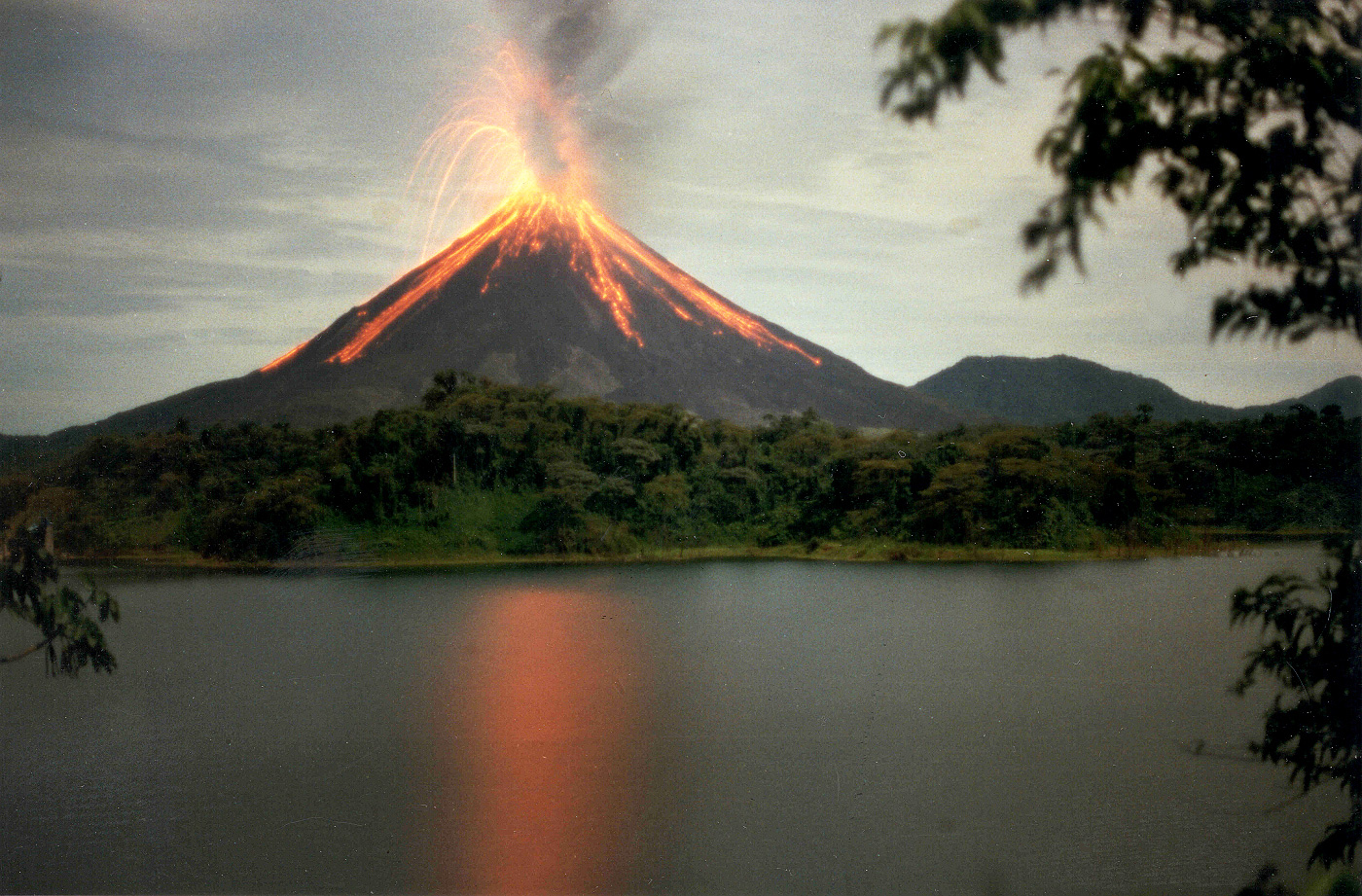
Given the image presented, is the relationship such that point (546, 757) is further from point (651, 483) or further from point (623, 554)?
point (651, 483)

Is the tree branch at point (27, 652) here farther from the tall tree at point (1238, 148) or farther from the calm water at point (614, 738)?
the tall tree at point (1238, 148)

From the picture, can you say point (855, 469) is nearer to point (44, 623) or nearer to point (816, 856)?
point (816, 856)

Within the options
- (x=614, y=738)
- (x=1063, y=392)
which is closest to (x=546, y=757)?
(x=614, y=738)

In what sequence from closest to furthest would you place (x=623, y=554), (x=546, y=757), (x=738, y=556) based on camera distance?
(x=546, y=757)
(x=623, y=554)
(x=738, y=556)

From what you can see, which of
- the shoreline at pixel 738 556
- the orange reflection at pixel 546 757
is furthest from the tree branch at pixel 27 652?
the orange reflection at pixel 546 757

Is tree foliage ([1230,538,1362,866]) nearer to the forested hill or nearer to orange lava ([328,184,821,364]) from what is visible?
the forested hill

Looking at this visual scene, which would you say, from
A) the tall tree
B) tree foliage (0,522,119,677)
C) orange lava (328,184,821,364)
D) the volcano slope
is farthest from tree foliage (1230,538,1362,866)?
tree foliage (0,522,119,677)
